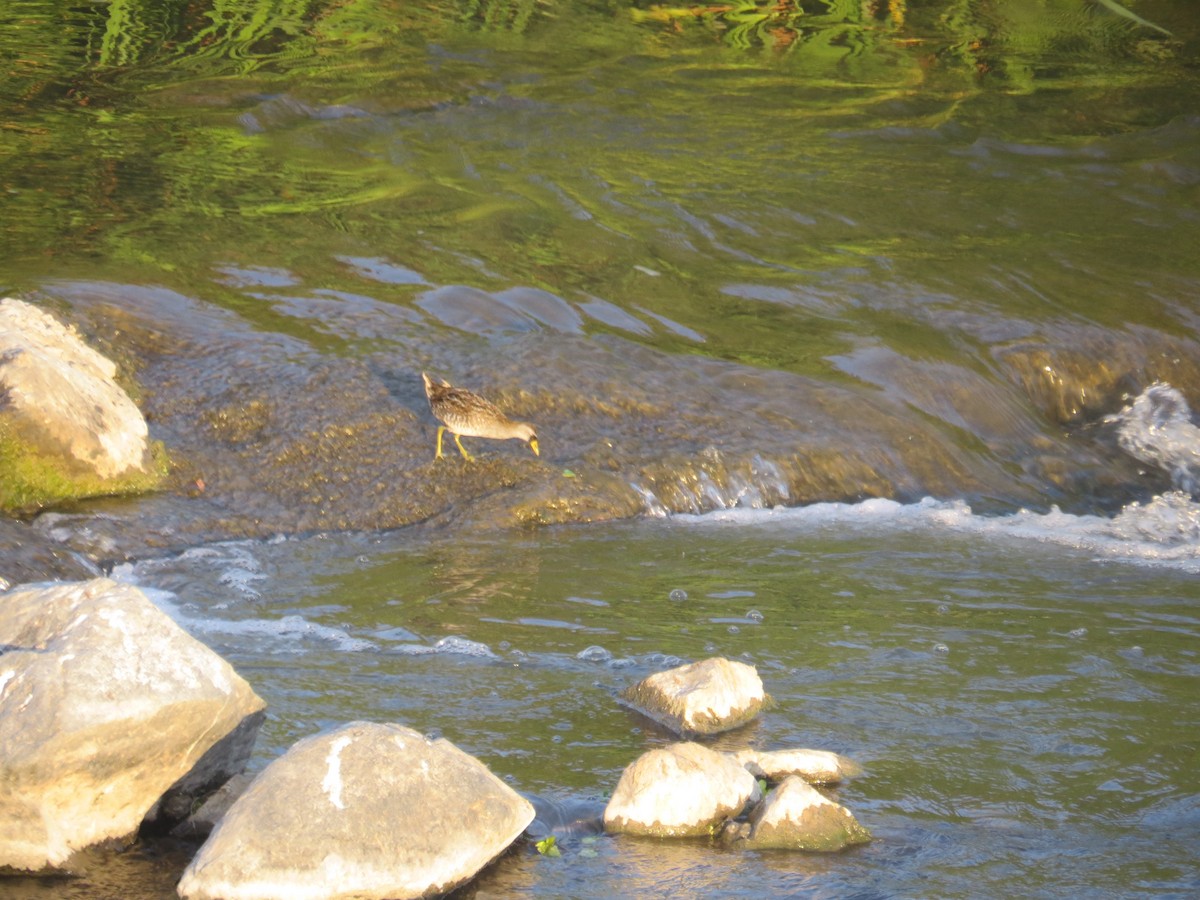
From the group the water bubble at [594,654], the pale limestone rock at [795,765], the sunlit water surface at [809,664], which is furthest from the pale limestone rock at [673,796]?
the water bubble at [594,654]

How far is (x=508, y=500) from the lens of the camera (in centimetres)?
938

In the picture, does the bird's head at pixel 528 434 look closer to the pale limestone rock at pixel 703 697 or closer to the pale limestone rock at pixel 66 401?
the pale limestone rock at pixel 66 401

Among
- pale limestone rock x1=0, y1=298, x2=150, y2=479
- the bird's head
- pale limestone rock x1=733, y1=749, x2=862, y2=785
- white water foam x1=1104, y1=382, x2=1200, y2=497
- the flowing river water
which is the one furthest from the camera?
white water foam x1=1104, y1=382, x2=1200, y2=497

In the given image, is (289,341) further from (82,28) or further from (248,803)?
(82,28)

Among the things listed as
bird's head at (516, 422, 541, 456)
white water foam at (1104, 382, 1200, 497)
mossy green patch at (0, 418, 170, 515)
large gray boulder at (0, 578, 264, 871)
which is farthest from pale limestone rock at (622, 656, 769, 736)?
white water foam at (1104, 382, 1200, 497)

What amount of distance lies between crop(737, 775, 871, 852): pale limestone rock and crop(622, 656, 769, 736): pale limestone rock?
90cm

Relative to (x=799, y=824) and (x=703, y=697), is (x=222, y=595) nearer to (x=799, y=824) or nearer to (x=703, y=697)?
(x=703, y=697)

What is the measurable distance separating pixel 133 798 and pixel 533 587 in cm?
340

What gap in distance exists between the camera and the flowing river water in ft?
19.3

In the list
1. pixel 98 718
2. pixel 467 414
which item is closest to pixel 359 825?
pixel 98 718

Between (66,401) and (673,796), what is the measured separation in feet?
16.6

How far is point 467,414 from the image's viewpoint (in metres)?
9.30

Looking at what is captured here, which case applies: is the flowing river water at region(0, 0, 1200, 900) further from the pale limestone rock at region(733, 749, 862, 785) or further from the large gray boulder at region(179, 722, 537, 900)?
the large gray boulder at region(179, 722, 537, 900)

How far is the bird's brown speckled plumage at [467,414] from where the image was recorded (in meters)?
9.31
